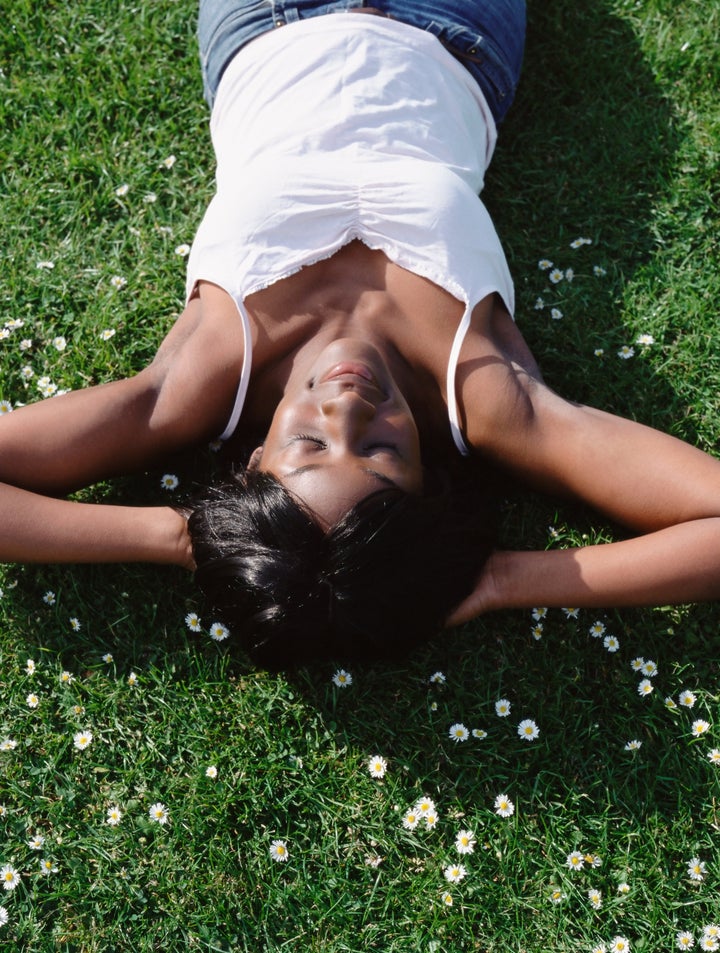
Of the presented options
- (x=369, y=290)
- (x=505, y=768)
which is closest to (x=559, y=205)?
(x=369, y=290)

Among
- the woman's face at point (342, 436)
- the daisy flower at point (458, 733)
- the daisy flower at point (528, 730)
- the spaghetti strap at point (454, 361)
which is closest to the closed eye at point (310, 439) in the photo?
the woman's face at point (342, 436)

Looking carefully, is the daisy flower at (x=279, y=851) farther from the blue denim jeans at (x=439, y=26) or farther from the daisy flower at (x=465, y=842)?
the blue denim jeans at (x=439, y=26)

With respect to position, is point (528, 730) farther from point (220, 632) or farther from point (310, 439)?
point (310, 439)

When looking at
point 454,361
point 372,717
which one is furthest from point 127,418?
point 372,717

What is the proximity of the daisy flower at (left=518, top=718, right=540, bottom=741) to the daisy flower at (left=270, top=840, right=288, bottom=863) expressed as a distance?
96 cm

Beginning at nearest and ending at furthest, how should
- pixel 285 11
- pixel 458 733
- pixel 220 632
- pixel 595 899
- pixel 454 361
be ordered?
pixel 595 899 → pixel 454 361 → pixel 458 733 → pixel 220 632 → pixel 285 11

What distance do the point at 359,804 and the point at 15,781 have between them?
4.26 feet

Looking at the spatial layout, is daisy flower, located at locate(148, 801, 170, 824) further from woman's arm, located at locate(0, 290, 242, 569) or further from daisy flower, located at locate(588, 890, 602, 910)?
daisy flower, located at locate(588, 890, 602, 910)

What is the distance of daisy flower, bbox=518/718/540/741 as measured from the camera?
3.42 metres

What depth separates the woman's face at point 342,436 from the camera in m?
2.82

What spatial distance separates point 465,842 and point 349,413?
64.2 inches

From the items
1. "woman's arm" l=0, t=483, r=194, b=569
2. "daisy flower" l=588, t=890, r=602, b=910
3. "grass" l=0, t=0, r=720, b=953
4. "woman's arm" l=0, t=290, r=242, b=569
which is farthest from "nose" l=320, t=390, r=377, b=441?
"daisy flower" l=588, t=890, r=602, b=910

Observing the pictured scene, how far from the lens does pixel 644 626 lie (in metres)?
3.54

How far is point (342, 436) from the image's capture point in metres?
2.87
